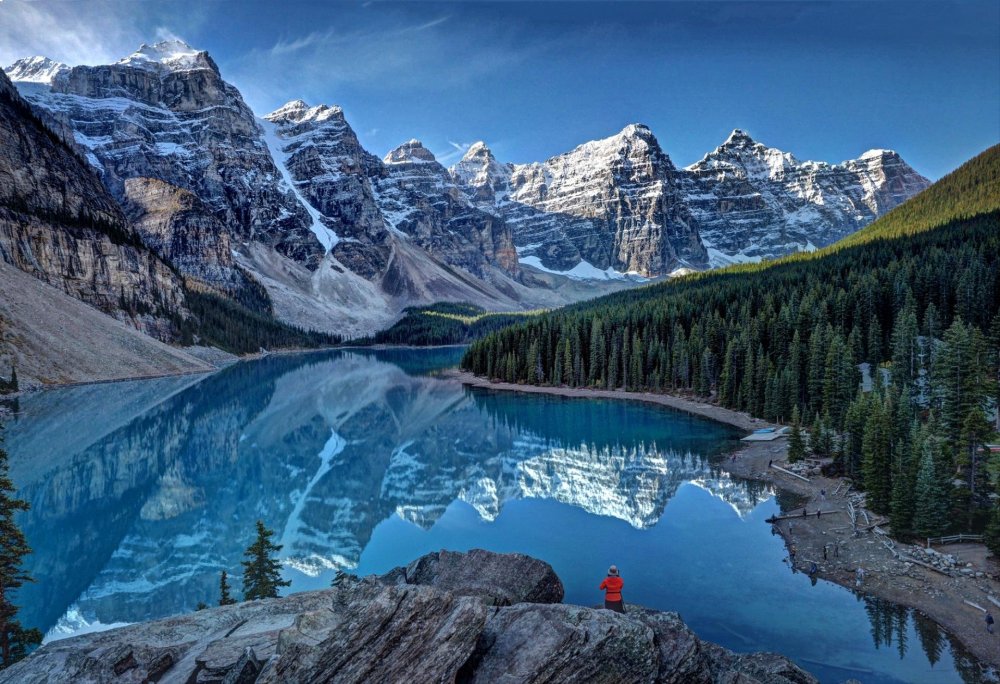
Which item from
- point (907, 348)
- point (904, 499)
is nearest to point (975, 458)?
point (904, 499)

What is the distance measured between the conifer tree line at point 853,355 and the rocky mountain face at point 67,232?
77322 millimetres

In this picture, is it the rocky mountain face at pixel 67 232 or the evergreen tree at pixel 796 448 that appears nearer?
the evergreen tree at pixel 796 448

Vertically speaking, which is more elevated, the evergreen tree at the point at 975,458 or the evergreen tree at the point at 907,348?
the evergreen tree at the point at 907,348

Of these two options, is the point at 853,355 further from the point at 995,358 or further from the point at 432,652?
the point at 432,652

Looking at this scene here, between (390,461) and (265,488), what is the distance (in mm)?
11384

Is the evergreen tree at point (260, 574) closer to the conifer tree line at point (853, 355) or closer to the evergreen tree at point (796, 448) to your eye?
the conifer tree line at point (853, 355)

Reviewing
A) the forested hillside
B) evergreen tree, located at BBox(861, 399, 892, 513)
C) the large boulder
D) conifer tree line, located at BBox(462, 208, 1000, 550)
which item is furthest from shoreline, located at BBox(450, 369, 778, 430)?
the large boulder

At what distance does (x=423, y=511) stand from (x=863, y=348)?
57.5 metres

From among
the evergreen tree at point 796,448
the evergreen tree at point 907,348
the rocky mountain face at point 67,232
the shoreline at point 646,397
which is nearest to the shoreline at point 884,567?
the evergreen tree at point 796,448

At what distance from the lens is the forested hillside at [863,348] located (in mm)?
29453

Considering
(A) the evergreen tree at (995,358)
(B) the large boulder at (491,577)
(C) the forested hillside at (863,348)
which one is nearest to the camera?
(B) the large boulder at (491,577)

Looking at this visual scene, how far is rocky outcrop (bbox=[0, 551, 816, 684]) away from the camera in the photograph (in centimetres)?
933

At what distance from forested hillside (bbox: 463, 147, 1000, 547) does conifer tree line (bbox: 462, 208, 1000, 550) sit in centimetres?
15

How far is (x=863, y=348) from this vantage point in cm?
6781
